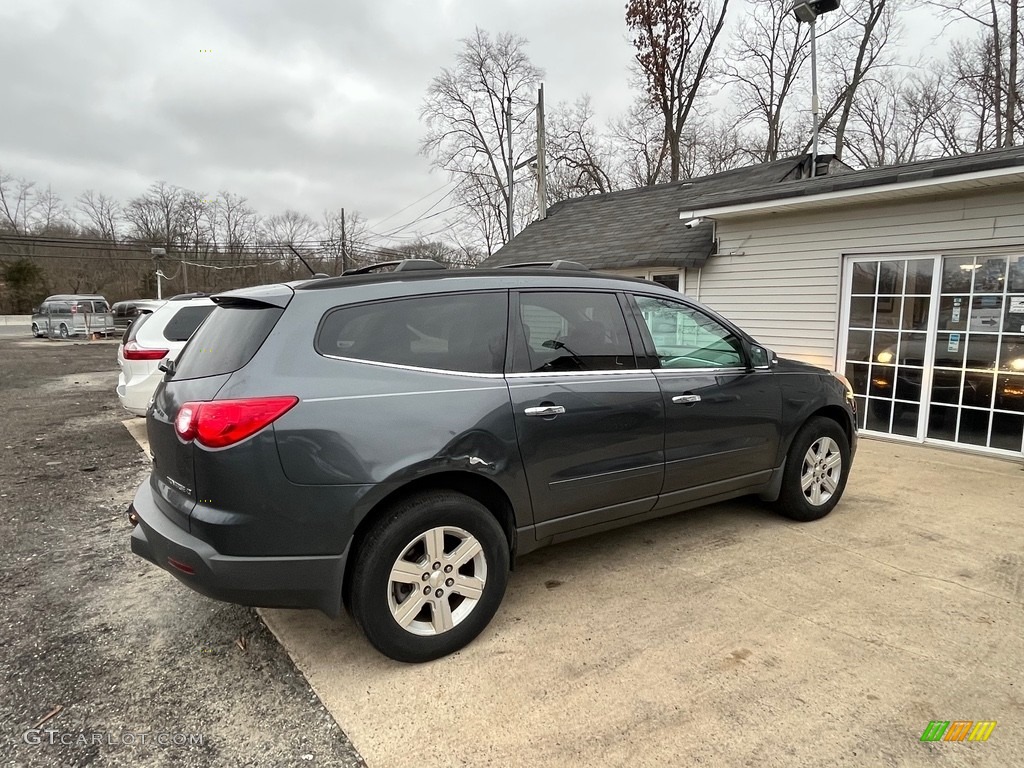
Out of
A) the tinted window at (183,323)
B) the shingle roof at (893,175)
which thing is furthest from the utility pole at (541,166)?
the tinted window at (183,323)

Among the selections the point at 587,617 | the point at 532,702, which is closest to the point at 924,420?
the point at 587,617

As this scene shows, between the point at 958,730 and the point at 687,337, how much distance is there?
2188 mm

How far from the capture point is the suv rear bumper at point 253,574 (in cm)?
219

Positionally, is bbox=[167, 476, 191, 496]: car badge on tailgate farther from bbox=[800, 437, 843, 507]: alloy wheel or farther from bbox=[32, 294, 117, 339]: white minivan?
bbox=[32, 294, 117, 339]: white minivan

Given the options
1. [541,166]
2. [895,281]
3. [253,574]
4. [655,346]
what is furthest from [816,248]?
[541,166]

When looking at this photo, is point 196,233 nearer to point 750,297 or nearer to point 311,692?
point 750,297

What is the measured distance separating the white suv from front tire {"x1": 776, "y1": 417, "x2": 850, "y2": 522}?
18.8 ft

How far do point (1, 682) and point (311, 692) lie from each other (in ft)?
4.23

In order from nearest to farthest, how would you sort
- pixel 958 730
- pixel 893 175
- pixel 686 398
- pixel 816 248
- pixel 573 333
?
pixel 958 730 → pixel 573 333 → pixel 686 398 → pixel 893 175 → pixel 816 248

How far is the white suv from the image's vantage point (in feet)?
20.5

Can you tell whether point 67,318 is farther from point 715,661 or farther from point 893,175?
point 715,661

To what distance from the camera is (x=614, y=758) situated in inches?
78.7

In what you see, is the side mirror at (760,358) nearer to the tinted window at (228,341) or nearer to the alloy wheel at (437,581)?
the alloy wheel at (437,581)

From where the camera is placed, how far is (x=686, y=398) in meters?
3.32
